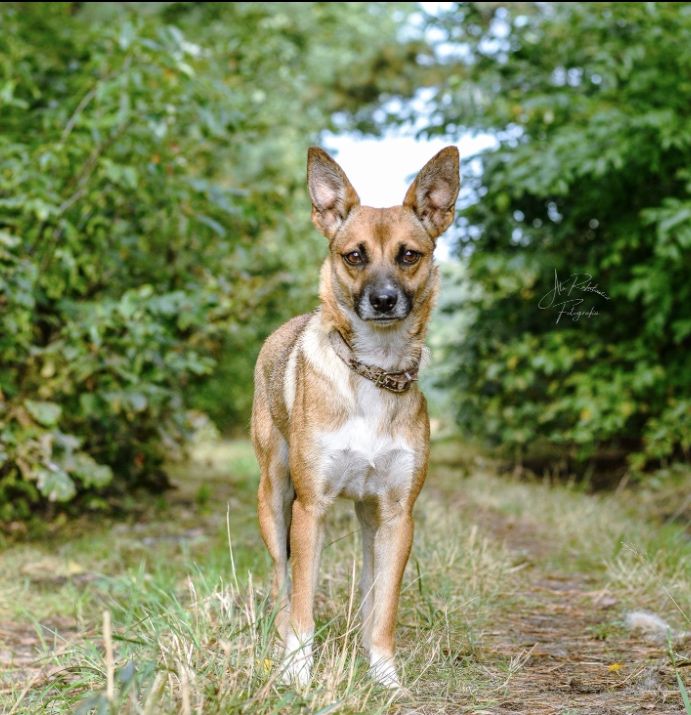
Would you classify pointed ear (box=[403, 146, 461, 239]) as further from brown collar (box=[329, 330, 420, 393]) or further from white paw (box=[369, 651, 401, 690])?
white paw (box=[369, 651, 401, 690])

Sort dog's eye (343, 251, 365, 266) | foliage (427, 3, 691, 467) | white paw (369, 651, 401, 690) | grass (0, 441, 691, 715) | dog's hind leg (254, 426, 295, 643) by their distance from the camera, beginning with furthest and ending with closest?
foliage (427, 3, 691, 467) → dog's hind leg (254, 426, 295, 643) → dog's eye (343, 251, 365, 266) → white paw (369, 651, 401, 690) → grass (0, 441, 691, 715)

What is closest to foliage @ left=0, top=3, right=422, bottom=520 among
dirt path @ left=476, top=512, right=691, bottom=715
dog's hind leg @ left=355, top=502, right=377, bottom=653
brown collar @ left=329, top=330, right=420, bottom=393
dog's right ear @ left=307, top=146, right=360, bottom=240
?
dog's right ear @ left=307, top=146, right=360, bottom=240

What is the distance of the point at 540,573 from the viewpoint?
216 inches

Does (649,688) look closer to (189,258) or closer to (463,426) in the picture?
(189,258)

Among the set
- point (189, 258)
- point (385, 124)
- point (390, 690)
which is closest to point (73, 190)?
point (189, 258)

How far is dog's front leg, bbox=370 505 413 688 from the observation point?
137 inches

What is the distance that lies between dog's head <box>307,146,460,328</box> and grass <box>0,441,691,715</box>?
3.34ft

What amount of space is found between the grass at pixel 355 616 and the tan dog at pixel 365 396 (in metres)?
0.17

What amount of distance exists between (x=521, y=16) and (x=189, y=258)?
3868mm

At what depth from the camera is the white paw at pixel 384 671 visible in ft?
10.5

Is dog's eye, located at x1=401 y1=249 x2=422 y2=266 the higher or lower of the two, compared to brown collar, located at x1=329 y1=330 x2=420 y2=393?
higher

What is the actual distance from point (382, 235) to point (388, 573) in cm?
135

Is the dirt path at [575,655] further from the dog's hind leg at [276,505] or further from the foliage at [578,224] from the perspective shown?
the foliage at [578,224]
